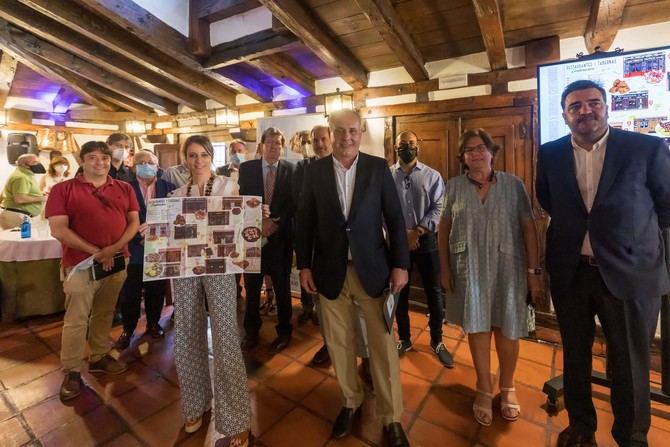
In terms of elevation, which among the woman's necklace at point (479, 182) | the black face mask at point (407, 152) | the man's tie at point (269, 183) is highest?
the black face mask at point (407, 152)

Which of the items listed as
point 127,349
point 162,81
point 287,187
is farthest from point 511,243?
point 162,81

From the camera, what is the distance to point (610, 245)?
4.26ft

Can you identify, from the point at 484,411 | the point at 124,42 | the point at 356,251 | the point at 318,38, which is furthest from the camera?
the point at 124,42

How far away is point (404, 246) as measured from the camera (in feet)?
5.08

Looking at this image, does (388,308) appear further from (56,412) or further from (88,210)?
(56,412)

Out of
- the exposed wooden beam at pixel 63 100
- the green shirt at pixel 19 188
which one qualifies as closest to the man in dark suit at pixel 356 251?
the green shirt at pixel 19 188

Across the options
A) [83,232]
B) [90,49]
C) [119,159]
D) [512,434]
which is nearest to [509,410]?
[512,434]

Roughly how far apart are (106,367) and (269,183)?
68.8 inches

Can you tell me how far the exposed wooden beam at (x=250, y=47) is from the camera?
3119mm

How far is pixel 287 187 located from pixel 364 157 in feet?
3.40

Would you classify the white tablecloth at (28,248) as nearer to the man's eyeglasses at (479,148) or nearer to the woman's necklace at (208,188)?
the woman's necklace at (208,188)

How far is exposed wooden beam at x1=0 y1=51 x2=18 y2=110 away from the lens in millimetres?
4277

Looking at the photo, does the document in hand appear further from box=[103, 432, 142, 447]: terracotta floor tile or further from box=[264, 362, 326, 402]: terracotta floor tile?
box=[103, 432, 142, 447]: terracotta floor tile

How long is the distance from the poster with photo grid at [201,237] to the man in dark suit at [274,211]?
2.55 feet
